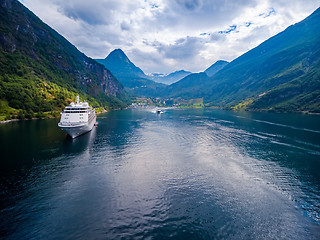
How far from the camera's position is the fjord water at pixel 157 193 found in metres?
22.8

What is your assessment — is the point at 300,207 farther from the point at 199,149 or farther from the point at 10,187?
the point at 10,187

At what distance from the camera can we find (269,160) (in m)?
49.8

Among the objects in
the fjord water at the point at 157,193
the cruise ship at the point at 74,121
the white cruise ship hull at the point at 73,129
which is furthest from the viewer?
the cruise ship at the point at 74,121

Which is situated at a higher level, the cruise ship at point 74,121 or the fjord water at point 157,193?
the cruise ship at point 74,121

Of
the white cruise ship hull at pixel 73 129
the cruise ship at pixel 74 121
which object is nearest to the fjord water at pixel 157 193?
the white cruise ship hull at pixel 73 129

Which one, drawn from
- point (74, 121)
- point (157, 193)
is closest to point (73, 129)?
point (74, 121)

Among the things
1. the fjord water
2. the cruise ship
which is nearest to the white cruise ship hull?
the cruise ship

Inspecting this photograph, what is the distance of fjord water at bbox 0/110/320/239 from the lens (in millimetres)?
22781

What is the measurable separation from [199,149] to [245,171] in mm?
20571

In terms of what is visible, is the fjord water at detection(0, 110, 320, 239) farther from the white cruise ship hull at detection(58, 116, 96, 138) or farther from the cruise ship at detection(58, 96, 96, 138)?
the cruise ship at detection(58, 96, 96, 138)

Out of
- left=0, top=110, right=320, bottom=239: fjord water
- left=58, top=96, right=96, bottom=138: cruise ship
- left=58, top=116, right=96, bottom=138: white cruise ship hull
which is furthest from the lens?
left=58, top=96, right=96, bottom=138: cruise ship

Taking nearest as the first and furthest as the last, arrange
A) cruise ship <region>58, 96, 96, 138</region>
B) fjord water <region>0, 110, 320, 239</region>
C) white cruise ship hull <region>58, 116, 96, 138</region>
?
fjord water <region>0, 110, 320, 239</region> → white cruise ship hull <region>58, 116, 96, 138</region> → cruise ship <region>58, 96, 96, 138</region>

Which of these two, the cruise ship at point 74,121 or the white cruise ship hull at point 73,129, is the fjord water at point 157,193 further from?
the cruise ship at point 74,121

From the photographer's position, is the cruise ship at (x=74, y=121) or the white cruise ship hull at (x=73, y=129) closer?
the white cruise ship hull at (x=73, y=129)
